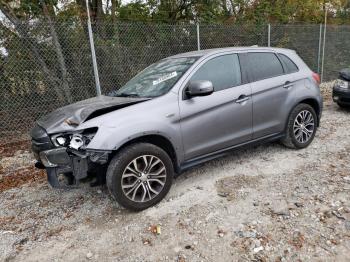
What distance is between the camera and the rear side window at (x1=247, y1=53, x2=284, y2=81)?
4.50 metres

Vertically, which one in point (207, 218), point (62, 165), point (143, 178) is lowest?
point (207, 218)

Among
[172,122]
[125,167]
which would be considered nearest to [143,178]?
[125,167]

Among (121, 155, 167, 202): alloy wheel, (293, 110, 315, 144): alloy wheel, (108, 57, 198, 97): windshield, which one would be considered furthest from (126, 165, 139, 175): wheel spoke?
(293, 110, 315, 144): alloy wheel

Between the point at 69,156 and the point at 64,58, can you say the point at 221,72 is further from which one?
the point at 64,58

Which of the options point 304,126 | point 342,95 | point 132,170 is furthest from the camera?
point 342,95

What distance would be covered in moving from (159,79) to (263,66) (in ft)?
5.42

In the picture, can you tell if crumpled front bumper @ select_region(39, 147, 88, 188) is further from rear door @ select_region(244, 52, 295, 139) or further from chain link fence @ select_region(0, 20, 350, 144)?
chain link fence @ select_region(0, 20, 350, 144)

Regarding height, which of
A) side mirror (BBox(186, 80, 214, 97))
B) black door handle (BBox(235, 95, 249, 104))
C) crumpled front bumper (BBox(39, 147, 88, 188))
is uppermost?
side mirror (BBox(186, 80, 214, 97))

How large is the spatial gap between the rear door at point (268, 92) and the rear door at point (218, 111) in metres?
0.17

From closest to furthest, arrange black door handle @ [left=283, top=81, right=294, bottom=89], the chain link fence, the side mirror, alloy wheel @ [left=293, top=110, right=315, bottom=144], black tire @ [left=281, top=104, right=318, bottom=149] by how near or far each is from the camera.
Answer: the side mirror < black door handle @ [left=283, top=81, right=294, bottom=89] < black tire @ [left=281, top=104, right=318, bottom=149] < alloy wheel @ [left=293, top=110, right=315, bottom=144] < the chain link fence

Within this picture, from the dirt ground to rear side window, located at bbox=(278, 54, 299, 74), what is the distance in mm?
1346

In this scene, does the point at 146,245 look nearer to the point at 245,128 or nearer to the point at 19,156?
the point at 245,128

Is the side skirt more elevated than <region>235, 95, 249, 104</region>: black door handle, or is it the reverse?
<region>235, 95, 249, 104</region>: black door handle

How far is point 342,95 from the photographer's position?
7.18 meters
